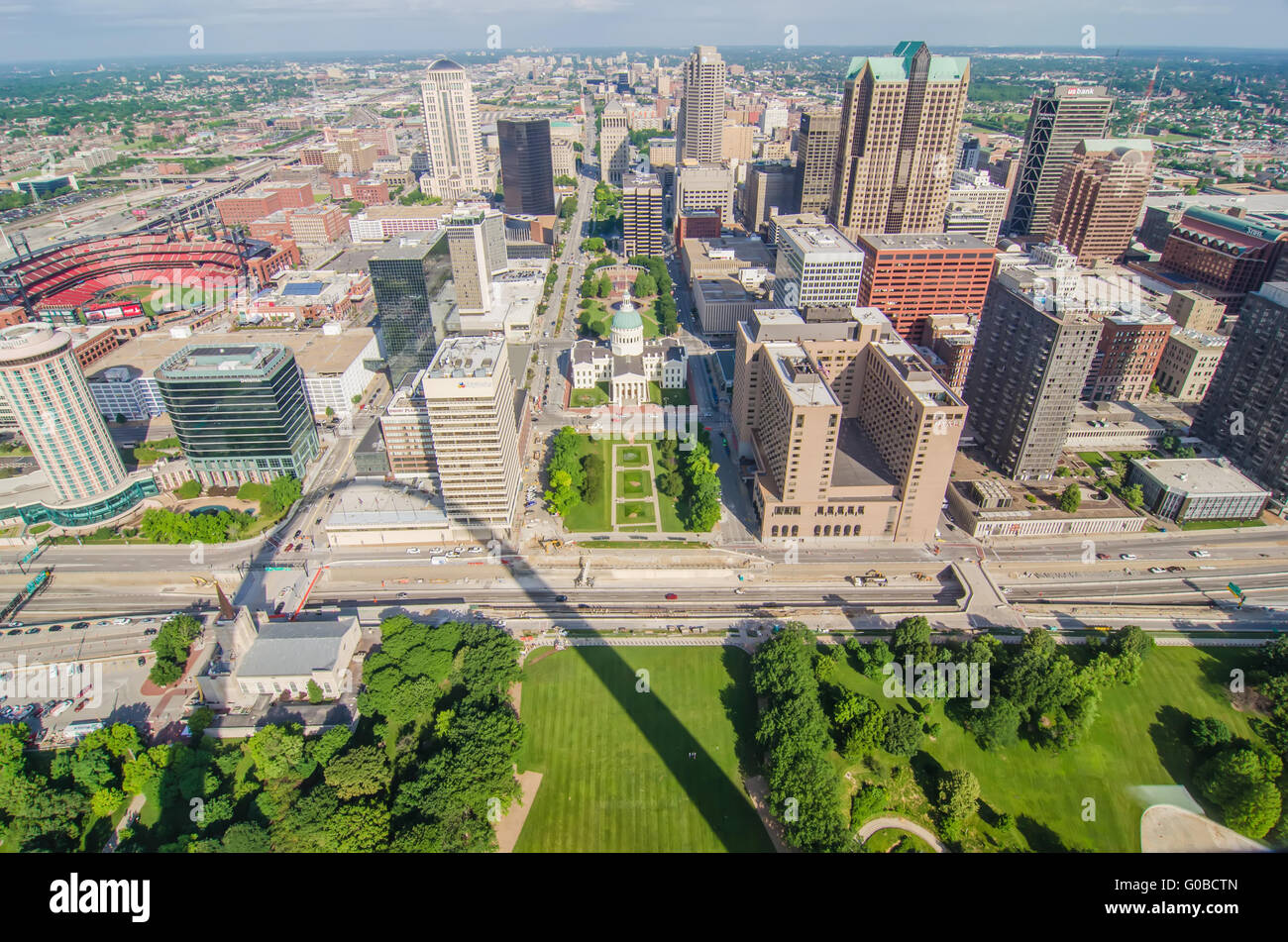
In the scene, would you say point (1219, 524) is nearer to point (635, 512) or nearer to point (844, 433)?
point (844, 433)

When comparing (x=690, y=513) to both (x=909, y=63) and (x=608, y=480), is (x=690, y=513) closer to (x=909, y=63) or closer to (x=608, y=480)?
(x=608, y=480)

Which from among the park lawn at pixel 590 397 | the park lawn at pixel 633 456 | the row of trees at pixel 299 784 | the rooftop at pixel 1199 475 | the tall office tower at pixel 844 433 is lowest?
the row of trees at pixel 299 784

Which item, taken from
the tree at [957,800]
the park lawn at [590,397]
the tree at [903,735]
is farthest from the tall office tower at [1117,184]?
the tree at [957,800]

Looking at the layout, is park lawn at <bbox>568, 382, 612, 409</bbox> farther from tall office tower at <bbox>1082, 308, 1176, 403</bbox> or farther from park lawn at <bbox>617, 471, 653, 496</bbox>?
tall office tower at <bbox>1082, 308, 1176, 403</bbox>

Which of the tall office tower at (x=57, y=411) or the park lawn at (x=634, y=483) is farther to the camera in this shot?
the park lawn at (x=634, y=483)

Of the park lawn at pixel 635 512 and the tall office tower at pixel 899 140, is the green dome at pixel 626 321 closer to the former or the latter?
the park lawn at pixel 635 512

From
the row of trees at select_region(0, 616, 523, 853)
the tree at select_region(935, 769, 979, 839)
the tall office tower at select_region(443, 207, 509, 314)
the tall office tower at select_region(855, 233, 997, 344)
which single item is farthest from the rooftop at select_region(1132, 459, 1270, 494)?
the tall office tower at select_region(443, 207, 509, 314)

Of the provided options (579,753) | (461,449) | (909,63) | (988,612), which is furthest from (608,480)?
(909,63)

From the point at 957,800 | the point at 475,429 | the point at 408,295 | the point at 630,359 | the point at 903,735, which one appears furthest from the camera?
the point at 630,359

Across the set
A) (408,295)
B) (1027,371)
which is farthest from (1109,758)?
(408,295)
